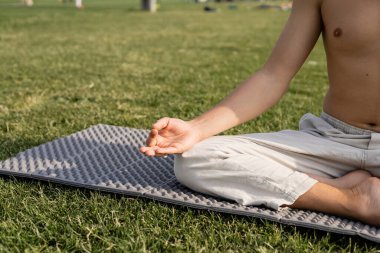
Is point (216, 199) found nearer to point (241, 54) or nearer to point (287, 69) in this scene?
point (287, 69)

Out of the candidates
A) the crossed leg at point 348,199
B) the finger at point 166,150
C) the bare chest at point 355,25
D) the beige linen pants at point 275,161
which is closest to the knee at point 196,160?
the beige linen pants at point 275,161

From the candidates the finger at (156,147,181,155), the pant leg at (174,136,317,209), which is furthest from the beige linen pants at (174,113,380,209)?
the finger at (156,147,181,155)

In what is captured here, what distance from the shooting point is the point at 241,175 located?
2.19 metres

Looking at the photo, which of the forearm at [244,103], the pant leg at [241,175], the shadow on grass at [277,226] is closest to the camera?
the shadow on grass at [277,226]

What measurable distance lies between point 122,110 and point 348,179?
2.40 meters

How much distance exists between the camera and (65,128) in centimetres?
369

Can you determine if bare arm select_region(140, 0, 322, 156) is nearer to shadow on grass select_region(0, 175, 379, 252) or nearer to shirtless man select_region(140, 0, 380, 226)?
shirtless man select_region(140, 0, 380, 226)

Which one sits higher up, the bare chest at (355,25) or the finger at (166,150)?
the bare chest at (355,25)

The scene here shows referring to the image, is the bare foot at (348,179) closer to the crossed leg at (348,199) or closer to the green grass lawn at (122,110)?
the crossed leg at (348,199)

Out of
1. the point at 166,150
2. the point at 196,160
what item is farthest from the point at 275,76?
the point at 166,150

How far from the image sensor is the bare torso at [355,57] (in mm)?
2219

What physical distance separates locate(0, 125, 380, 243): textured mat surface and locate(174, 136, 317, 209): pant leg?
5cm

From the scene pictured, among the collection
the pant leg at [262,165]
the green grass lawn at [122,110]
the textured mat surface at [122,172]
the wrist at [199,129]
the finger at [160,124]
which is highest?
the finger at [160,124]

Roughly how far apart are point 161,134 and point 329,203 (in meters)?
0.70
